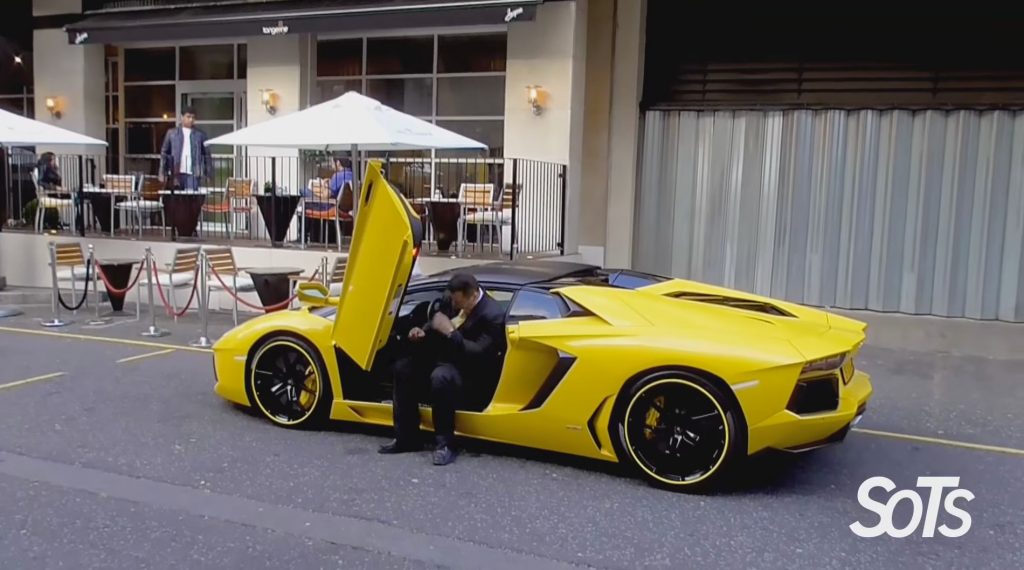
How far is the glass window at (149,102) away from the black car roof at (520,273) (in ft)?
44.4

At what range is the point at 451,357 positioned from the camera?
5.77 meters

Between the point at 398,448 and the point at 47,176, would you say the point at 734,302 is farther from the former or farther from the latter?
the point at 47,176

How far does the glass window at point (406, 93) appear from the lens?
1546 centimetres

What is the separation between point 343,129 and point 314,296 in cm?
354

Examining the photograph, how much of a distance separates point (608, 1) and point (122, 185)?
814 cm

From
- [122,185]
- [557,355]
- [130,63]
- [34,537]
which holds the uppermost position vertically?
[130,63]

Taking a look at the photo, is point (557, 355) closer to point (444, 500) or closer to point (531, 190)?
point (444, 500)

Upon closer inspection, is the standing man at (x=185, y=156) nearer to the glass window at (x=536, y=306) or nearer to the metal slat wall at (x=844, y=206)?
the metal slat wall at (x=844, y=206)

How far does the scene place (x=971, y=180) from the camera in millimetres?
11422

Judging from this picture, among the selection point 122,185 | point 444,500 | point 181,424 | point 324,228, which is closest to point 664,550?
point 444,500

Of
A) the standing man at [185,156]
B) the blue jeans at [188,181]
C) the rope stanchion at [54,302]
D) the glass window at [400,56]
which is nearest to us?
the rope stanchion at [54,302]

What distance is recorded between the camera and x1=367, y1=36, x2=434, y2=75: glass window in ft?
50.6

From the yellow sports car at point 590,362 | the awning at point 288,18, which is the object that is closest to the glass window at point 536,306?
the yellow sports car at point 590,362

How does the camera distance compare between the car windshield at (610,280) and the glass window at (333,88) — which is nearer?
the car windshield at (610,280)
